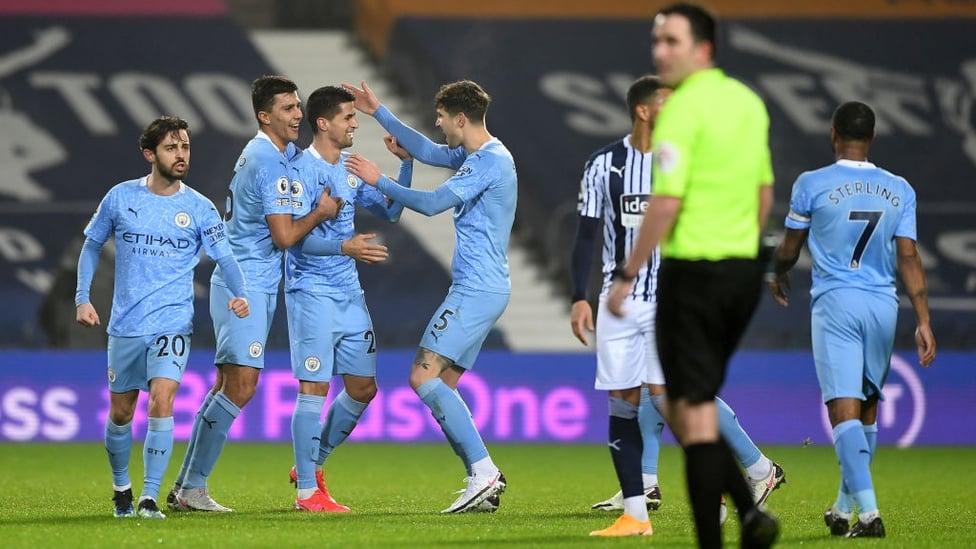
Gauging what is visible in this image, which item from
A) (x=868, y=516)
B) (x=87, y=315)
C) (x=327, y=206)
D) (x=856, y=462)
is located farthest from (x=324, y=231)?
(x=868, y=516)

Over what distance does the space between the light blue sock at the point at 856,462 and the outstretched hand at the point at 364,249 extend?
2490 mm

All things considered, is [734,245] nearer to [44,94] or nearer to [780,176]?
[780,176]

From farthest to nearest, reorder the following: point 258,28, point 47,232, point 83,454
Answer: point 258,28 < point 47,232 < point 83,454

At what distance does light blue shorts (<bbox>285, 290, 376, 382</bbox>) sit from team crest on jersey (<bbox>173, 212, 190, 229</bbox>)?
72cm

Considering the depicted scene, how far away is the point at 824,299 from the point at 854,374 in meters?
0.37

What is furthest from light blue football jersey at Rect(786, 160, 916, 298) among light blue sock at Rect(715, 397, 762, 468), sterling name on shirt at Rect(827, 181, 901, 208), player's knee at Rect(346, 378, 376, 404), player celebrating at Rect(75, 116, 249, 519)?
player celebrating at Rect(75, 116, 249, 519)

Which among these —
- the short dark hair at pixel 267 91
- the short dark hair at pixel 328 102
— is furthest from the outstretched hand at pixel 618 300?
the short dark hair at pixel 267 91

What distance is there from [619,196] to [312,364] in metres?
1.85

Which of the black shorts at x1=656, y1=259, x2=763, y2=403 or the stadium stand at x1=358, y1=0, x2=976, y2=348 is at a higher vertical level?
the stadium stand at x1=358, y1=0, x2=976, y2=348

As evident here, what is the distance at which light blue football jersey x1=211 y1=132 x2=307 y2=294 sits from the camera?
302 inches

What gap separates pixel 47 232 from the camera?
1839cm

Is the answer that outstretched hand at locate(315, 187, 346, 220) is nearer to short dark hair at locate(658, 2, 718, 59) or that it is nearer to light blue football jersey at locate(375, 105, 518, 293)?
light blue football jersey at locate(375, 105, 518, 293)

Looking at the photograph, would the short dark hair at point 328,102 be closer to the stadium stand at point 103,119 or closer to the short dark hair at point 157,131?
the short dark hair at point 157,131

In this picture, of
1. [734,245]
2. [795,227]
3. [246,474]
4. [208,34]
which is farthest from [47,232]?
[734,245]
